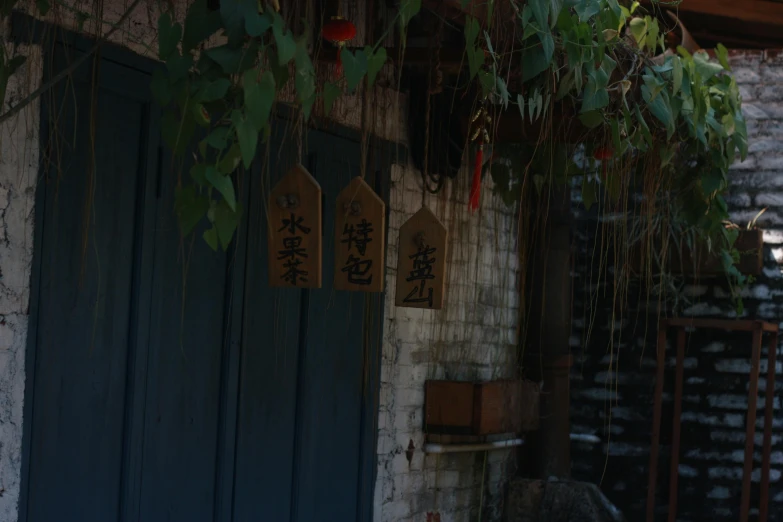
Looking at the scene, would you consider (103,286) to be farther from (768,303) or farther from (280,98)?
(768,303)

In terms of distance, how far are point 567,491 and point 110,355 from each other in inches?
127

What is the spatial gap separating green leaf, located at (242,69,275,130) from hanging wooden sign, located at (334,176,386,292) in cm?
91

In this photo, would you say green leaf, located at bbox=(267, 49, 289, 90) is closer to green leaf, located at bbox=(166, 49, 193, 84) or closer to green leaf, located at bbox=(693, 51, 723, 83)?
green leaf, located at bbox=(166, 49, 193, 84)

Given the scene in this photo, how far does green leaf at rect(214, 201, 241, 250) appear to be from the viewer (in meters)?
2.65

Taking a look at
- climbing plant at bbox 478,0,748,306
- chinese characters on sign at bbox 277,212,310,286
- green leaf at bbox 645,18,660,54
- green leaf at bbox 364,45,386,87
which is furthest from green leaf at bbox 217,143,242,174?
green leaf at bbox 645,18,660,54

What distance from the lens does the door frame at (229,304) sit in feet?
10.8

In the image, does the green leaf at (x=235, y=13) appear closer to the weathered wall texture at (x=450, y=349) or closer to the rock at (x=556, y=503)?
the weathered wall texture at (x=450, y=349)

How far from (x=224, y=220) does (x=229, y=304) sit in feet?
5.06

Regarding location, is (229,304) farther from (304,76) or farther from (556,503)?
(556,503)

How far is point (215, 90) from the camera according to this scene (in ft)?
8.64

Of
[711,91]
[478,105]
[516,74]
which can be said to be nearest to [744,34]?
[711,91]

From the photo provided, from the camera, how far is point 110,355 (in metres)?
3.62

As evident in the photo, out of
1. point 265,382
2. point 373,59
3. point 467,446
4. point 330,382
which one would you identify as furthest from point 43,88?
point 467,446

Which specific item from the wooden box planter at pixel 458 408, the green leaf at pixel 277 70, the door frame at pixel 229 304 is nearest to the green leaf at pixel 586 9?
the door frame at pixel 229 304
